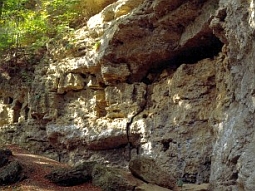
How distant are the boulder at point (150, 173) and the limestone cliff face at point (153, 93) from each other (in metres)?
1.32

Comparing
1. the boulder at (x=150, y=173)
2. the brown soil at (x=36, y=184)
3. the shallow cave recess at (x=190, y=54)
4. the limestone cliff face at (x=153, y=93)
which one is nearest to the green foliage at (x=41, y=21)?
the limestone cliff face at (x=153, y=93)

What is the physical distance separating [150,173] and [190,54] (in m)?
5.03

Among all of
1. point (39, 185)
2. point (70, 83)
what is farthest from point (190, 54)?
point (39, 185)

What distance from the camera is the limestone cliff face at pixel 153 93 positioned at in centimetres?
796

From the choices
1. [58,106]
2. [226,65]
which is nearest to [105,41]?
[58,106]

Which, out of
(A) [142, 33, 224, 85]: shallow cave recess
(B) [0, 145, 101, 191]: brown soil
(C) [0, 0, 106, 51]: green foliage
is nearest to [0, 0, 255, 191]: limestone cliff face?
(A) [142, 33, 224, 85]: shallow cave recess

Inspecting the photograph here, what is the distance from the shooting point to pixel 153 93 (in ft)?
43.3

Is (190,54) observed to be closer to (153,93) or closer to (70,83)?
(153,93)

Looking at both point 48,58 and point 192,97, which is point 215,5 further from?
point 48,58

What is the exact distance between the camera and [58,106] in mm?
15422

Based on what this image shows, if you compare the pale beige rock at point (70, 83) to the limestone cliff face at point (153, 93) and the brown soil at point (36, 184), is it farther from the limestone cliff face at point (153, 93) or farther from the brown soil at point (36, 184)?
the brown soil at point (36, 184)

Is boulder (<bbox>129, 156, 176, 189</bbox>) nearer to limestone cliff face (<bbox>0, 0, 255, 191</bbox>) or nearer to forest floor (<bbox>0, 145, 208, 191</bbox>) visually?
forest floor (<bbox>0, 145, 208, 191</bbox>)

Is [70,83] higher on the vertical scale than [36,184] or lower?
higher

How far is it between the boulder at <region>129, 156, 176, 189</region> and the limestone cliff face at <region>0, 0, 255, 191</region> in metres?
1.32
